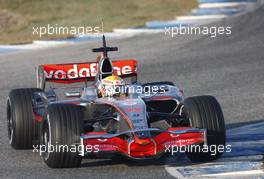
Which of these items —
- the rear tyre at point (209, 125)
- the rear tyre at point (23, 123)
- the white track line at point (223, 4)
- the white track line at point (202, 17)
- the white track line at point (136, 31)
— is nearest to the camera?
the rear tyre at point (209, 125)

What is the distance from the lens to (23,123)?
1208cm

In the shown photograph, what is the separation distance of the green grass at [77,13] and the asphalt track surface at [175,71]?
3.77m

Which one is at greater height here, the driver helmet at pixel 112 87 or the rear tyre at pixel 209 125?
the driver helmet at pixel 112 87

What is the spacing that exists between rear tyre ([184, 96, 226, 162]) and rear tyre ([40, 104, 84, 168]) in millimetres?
1385

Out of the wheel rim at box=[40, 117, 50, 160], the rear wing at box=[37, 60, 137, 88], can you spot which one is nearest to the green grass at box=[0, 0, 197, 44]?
the rear wing at box=[37, 60, 137, 88]

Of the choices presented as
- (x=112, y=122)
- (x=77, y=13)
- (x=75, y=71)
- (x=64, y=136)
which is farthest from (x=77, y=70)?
(x=77, y=13)

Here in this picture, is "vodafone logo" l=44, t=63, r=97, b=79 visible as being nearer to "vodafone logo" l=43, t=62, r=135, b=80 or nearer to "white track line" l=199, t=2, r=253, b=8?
"vodafone logo" l=43, t=62, r=135, b=80

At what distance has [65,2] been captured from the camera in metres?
37.7

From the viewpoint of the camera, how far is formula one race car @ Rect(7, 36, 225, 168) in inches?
407

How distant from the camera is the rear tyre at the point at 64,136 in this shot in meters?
10.4

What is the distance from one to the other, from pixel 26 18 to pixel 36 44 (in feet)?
24.2

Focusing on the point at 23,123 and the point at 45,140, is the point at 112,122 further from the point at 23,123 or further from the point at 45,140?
the point at 23,123

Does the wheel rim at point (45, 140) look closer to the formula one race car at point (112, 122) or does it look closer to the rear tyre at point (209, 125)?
the formula one race car at point (112, 122)

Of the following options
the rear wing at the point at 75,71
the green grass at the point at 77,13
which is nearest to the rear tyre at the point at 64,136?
the rear wing at the point at 75,71
